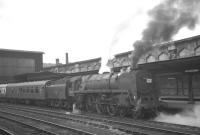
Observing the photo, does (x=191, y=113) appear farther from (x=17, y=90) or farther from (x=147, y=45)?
(x=17, y=90)

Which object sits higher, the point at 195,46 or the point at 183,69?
the point at 195,46

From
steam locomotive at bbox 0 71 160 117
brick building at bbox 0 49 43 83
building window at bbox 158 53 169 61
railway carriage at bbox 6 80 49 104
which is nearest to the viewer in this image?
steam locomotive at bbox 0 71 160 117

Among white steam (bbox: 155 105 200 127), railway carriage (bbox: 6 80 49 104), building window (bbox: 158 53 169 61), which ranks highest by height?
building window (bbox: 158 53 169 61)

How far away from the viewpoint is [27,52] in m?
47.2

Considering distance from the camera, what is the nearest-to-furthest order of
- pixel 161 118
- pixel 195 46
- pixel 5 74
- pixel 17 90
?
1. pixel 161 118
2. pixel 195 46
3. pixel 17 90
4. pixel 5 74

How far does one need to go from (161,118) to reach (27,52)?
36906 millimetres

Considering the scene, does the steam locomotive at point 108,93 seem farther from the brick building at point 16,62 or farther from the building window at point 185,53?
the brick building at point 16,62

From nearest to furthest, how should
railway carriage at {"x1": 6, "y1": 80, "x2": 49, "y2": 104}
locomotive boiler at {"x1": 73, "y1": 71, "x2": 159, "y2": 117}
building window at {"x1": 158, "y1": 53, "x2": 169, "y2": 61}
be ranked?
locomotive boiler at {"x1": 73, "y1": 71, "x2": 159, "y2": 117} < railway carriage at {"x1": 6, "y1": 80, "x2": 49, "y2": 104} < building window at {"x1": 158, "y1": 53, "x2": 169, "y2": 61}

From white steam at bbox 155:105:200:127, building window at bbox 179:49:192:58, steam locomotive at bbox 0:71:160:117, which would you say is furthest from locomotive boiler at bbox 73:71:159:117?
building window at bbox 179:49:192:58

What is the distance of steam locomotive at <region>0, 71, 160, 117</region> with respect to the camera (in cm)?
1442

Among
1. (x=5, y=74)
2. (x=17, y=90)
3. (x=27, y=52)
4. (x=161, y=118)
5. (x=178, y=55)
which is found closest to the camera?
(x=161, y=118)

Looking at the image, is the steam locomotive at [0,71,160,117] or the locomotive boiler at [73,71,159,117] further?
the steam locomotive at [0,71,160,117]

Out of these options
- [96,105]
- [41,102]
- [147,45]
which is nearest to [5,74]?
[41,102]

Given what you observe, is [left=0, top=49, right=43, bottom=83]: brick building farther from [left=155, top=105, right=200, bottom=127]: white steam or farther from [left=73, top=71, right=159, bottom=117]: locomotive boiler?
[left=155, top=105, right=200, bottom=127]: white steam
